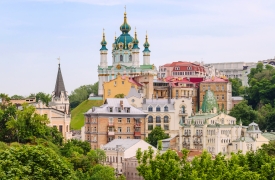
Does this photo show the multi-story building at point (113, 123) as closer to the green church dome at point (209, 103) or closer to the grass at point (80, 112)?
the green church dome at point (209, 103)

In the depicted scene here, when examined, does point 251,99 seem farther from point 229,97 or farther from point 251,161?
point 251,161

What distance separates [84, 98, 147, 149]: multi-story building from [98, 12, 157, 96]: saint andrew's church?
1380 inches

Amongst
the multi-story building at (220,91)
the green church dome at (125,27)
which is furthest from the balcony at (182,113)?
the green church dome at (125,27)

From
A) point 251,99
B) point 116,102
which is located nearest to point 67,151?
point 116,102

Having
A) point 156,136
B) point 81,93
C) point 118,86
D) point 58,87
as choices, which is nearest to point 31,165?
point 156,136

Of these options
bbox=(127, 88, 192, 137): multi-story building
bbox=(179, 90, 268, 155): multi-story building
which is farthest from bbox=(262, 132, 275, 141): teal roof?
bbox=(127, 88, 192, 137): multi-story building

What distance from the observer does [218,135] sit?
119 metres

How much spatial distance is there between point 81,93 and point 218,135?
2795 inches

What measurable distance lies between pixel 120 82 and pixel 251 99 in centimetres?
2297

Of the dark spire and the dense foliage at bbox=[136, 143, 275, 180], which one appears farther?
the dark spire

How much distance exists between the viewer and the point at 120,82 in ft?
484

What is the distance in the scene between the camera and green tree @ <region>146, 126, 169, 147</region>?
4924 inches

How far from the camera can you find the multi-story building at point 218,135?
11806cm

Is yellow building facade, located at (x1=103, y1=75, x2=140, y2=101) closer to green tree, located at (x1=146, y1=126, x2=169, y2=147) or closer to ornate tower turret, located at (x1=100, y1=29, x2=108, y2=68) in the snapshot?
ornate tower turret, located at (x1=100, y1=29, x2=108, y2=68)
